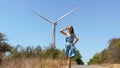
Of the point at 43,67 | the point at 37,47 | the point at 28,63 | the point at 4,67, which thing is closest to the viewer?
the point at 4,67

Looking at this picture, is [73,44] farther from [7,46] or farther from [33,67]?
[7,46]

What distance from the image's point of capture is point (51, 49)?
2684 cm

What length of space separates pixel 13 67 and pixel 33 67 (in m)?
1.36

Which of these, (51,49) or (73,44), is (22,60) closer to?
(73,44)

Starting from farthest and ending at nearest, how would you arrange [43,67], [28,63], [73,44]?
[43,67], [28,63], [73,44]

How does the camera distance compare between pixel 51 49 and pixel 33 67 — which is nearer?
pixel 33 67

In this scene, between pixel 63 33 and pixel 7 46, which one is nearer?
pixel 63 33

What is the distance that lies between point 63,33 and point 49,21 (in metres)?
26.7

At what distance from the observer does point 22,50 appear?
25.4 meters

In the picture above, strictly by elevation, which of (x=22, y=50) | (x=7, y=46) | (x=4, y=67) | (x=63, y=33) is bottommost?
(x=4, y=67)

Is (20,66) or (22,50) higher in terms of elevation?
(22,50)

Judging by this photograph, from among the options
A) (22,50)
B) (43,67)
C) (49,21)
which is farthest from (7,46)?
(43,67)

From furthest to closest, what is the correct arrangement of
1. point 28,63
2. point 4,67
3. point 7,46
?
point 7,46, point 28,63, point 4,67

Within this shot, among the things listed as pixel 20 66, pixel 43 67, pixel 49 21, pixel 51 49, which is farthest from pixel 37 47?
pixel 20 66
